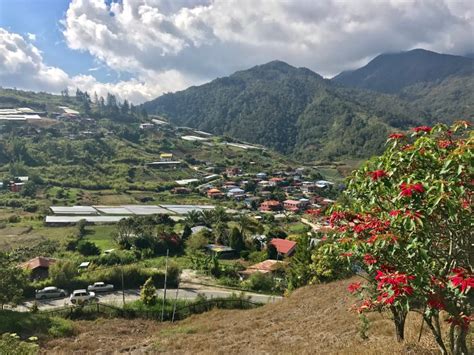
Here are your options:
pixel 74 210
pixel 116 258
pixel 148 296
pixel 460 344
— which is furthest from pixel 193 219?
pixel 460 344

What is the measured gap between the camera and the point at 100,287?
2766cm

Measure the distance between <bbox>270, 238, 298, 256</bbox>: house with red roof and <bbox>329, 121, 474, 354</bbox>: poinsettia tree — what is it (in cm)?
3694

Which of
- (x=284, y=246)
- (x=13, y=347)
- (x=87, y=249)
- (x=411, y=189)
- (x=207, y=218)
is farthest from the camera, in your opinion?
(x=207, y=218)

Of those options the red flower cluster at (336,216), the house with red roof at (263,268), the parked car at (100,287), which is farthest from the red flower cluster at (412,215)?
the house with red roof at (263,268)

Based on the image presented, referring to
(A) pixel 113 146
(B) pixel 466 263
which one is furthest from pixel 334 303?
(A) pixel 113 146

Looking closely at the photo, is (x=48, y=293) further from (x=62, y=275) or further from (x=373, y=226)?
(x=373, y=226)

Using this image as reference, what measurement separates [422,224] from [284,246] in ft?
133

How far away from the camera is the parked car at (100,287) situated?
90.1ft

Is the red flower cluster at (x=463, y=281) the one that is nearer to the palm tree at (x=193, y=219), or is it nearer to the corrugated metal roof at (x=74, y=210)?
the palm tree at (x=193, y=219)

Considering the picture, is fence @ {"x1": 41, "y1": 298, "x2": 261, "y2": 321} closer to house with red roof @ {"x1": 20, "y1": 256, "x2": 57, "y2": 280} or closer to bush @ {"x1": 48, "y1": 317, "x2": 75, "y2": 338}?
bush @ {"x1": 48, "y1": 317, "x2": 75, "y2": 338}

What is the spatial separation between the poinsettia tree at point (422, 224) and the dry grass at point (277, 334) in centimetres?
309

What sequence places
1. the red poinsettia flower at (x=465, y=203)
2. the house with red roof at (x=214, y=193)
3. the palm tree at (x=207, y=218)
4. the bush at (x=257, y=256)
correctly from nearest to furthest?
the red poinsettia flower at (x=465, y=203) < the bush at (x=257, y=256) < the palm tree at (x=207, y=218) < the house with red roof at (x=214, y=193)

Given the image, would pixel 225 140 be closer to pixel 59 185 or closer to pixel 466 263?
pixel 59 185

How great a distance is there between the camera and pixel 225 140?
164250 mm
